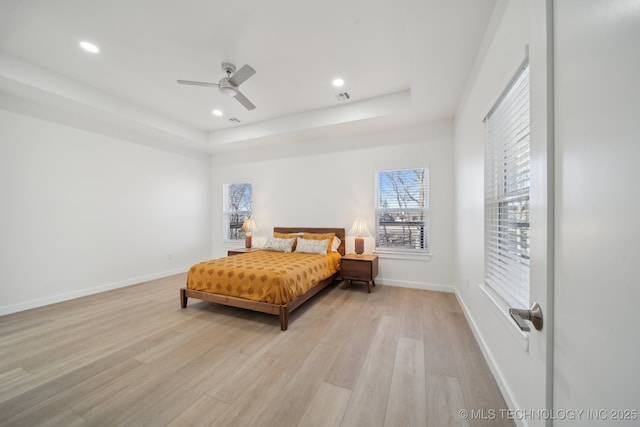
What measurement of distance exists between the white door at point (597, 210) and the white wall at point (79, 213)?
528 centimetres

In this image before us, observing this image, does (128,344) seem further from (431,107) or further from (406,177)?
(431,107)

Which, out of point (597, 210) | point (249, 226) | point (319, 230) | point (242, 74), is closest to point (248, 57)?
point (242, 74)

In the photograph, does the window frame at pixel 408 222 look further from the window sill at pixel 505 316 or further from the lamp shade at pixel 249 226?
the lamp shade at pixel 249 226

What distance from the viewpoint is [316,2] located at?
6.59 feet

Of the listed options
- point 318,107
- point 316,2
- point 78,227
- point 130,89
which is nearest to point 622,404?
point 316,2

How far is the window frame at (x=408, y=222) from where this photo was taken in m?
3.93

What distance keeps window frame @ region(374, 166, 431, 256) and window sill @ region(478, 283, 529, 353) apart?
1.81 metres

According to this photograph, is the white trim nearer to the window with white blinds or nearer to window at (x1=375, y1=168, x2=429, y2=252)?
window at (x1=375, y1=168, x2=429, y2=252)

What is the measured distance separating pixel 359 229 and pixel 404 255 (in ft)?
2.97

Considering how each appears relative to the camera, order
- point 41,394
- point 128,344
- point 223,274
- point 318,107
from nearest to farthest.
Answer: point 41,394
point 128,344
point 223,274
point 318,107

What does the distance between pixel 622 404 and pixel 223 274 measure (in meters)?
3.13

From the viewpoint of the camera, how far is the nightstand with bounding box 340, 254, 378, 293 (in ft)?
12.1

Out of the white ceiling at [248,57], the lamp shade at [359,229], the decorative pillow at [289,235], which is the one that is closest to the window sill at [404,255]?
the lamp shade at [359,229]

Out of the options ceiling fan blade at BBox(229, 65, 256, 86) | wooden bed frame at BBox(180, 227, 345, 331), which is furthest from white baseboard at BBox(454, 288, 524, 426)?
ceiling fan blade at BBox(229, 65, 256, 86)
